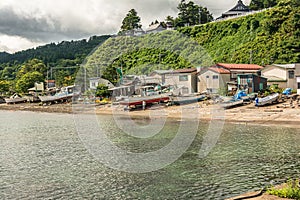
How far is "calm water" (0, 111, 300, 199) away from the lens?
607 inches

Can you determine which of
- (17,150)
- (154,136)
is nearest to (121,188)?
(17,150)

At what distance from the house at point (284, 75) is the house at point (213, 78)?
578cm

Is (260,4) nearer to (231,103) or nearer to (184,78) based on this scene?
(184,78)

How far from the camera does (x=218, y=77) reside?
52.4 metres

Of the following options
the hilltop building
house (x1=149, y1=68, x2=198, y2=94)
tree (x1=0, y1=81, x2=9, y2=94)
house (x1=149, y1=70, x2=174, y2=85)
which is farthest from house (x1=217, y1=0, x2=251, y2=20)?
tree (x1=0, y1=81, x2=9, y2=94)

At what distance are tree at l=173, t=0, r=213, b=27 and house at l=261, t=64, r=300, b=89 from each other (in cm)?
5538

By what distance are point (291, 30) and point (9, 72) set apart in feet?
360

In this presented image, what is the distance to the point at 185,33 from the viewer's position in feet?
319

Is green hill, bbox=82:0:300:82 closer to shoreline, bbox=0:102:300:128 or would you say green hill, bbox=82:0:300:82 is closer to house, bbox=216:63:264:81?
house, bbox=216:63:264:81

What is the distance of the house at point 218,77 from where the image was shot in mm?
52000

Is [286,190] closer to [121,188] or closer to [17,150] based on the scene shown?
[121,188]

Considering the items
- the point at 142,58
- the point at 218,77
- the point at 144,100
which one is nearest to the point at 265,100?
the point at 218,77

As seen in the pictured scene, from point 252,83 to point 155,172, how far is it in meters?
32.7

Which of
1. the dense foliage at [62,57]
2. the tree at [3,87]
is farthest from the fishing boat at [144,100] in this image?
the dense foliage at [62,57]
